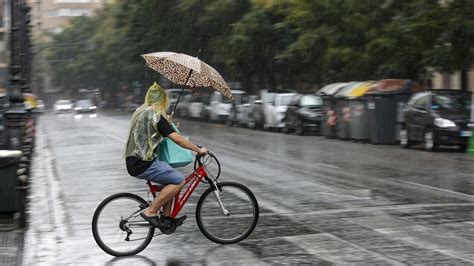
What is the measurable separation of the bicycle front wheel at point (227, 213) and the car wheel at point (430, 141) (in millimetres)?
12352

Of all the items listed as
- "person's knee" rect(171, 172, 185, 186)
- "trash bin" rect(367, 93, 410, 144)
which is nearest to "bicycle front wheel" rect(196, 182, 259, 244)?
"person's knee" rect(171, 172, 185, 186)

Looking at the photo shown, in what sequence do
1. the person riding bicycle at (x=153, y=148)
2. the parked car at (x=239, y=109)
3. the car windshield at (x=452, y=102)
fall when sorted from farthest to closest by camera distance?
1. the parked car at (x=239, y=109)
2. the car windshield at (x=452, y=102)
3. the person riding bicycle at (x=153, y=148)

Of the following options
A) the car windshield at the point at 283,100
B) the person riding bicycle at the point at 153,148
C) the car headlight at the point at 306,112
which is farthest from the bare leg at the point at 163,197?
the car windshield at the point at 283,100

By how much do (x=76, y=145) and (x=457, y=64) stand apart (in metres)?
13.0

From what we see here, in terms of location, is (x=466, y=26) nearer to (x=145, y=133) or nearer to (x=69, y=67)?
(x=145, y=133)

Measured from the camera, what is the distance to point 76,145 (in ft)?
81.4

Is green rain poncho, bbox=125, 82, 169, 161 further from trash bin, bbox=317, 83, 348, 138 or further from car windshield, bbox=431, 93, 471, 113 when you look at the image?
trash bin, bbox=317, 83, 348, 138

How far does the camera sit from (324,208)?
991 cm

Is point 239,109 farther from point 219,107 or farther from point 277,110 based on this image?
point 277,110

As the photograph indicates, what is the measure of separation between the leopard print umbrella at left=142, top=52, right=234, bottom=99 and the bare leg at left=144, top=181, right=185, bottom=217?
123 centimetres

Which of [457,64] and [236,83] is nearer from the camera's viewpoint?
[457,64]

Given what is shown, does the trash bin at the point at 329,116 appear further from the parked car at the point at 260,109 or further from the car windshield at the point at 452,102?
the car windshield at the point at 452,102

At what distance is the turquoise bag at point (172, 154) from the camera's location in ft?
23.9

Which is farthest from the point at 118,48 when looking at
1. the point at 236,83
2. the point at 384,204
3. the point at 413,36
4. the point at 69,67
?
the point at 384,204
